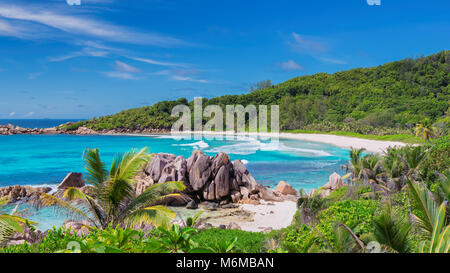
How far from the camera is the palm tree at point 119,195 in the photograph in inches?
296

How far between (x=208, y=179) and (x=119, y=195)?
1159 centimetres

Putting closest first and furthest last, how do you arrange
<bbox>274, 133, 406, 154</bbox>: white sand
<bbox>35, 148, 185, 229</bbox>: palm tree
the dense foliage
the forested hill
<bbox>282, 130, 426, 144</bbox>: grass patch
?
the dense foliage → <bbox>35, 148, 185, 229</bbox>: palm tree → <bbox>282, 130, 426, 144</bbox>: grass patch → <bbox>274, 133, 406, 154</bbox>: white sand → the forested hill

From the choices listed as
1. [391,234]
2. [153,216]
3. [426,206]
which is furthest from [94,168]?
[426,206]

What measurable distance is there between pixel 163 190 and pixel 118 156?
4.88 feet

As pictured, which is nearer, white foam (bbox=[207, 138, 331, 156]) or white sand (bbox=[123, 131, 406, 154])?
white foam (bbox=[207, 138, 331, 156])

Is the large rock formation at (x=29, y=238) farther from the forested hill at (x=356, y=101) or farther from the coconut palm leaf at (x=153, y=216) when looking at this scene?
the forested hill at (x=356, y=101)

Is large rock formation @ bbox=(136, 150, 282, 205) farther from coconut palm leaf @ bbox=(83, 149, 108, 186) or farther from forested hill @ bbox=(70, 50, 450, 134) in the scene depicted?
forested hill @ bbox=(70, 50, 450, 134)

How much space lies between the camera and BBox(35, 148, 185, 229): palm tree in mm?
7520

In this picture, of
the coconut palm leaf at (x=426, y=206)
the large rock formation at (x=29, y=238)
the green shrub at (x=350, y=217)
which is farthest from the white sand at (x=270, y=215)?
the coconut palm leaf at (x=426, y=206)

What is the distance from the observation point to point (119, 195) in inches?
304

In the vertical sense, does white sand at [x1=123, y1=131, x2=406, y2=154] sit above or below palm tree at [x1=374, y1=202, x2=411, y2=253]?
below

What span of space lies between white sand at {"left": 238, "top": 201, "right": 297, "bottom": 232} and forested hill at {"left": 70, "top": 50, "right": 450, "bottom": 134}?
47.6 metres

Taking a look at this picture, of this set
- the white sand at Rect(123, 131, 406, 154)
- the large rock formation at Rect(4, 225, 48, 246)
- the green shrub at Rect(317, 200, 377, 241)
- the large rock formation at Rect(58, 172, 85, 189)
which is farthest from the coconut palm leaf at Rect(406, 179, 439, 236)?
the white sand at Rect(123, 131, 406, 154)
